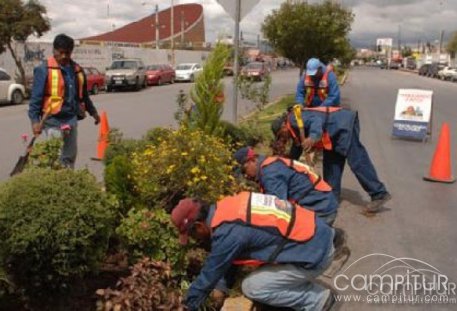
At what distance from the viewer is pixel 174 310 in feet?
11.3

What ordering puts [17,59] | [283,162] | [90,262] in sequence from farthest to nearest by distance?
[17,59], [283,162], [90,262]

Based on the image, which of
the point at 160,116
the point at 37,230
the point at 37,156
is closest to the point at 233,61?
the point at 37,156

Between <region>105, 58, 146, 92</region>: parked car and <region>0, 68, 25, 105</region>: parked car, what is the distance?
8501 millimetres

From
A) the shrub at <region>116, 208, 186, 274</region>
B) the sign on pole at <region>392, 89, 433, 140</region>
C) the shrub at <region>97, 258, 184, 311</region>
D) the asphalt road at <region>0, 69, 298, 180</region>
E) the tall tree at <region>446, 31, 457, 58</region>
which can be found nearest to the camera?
the shrub at <region>97, 258, 184, 311</region>

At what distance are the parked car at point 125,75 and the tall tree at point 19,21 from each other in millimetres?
5227

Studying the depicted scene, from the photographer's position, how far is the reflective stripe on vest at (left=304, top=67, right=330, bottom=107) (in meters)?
7.26

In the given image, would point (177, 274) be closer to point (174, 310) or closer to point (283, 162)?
point (174, 310)

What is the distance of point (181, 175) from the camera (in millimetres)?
4707

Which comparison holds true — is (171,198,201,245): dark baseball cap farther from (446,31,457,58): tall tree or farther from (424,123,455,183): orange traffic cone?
(446,31,457,58): tall tree

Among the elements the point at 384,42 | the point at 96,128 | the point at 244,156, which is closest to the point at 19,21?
the point at 96,128

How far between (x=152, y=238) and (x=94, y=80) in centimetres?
2499

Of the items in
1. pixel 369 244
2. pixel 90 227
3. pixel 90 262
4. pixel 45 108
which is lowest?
pixel 369 244

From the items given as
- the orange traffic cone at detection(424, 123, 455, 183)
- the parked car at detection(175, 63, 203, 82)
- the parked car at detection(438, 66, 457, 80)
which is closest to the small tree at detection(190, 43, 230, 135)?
the orange traffic cone at detection(424, 123, 455, 183)

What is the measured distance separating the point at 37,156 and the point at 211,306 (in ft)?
6.47
